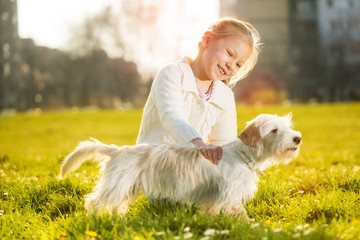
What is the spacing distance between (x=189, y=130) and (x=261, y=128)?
702 mm

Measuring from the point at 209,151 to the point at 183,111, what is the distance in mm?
689

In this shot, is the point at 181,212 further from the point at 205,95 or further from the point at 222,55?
the point at 222,55

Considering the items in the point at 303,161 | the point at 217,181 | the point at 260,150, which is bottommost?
the point at 303,161

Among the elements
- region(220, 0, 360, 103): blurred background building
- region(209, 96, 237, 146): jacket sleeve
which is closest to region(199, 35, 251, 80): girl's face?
region(209, 96, 237, 146): jacket sleeve

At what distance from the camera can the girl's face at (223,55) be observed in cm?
430

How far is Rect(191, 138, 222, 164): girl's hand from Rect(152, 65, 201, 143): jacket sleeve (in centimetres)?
7

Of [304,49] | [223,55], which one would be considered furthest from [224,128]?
[304,49]

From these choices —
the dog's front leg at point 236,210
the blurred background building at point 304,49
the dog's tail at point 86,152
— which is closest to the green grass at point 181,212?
the dog's front leg at point 236,210

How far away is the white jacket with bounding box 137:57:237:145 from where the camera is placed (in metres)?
4.05

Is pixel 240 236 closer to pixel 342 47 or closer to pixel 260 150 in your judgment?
pixel 260 150

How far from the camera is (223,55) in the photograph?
4297 millimetres

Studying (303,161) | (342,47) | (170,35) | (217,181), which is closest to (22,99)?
(170,35)

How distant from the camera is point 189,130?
153 inches

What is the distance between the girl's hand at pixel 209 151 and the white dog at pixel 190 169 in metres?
0.05
